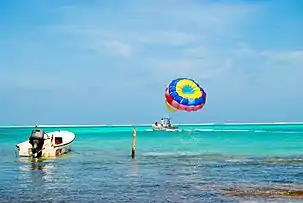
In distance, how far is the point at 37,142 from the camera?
3117cm

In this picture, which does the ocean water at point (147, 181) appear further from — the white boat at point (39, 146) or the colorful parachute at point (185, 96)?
the colorful parachute at point (185, 96)

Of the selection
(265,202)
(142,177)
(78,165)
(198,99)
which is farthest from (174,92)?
(265,202)

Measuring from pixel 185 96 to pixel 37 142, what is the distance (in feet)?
30.8

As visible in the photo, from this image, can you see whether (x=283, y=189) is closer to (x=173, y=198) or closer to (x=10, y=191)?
(x=173, y=198)

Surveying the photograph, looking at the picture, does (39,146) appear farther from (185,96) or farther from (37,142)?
(185,96)

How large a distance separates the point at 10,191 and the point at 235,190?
24.9ft

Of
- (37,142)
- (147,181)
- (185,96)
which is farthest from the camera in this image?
(37,142)

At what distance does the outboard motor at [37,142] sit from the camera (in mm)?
31000

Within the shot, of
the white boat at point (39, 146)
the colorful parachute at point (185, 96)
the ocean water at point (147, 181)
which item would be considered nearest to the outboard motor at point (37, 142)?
the white boat at point (39, 146)

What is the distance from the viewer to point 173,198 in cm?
1602

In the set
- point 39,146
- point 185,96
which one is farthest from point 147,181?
point 39,146

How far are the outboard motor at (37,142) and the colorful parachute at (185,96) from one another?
7897 millimetres

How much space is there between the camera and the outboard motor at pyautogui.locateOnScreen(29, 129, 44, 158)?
102ft

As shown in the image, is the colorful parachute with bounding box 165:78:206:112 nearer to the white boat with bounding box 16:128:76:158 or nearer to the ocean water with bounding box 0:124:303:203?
the ocean water with bounding box 0:124:303:203
